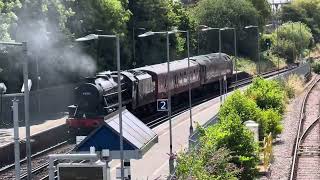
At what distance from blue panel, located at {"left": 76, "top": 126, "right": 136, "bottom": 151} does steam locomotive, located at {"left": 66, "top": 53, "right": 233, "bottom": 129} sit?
16.2 m

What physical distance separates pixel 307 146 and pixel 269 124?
257 centimetres

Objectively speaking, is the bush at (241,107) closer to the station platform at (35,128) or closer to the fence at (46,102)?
the station platform at (35,128)

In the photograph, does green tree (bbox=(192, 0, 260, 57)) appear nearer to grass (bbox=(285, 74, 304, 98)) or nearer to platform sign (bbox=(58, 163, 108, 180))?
grass (bbox=(285, 74, 304, 98))

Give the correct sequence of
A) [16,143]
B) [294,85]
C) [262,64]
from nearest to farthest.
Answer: [16,143] < [294,85] < [262,64]

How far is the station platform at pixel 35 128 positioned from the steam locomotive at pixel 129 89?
302cm

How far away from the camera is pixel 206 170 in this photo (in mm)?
19344

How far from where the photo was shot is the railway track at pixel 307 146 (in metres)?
27.0

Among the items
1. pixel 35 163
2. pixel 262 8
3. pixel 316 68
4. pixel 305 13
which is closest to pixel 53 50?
pixel 35 163

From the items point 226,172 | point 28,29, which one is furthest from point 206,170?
point 28,29

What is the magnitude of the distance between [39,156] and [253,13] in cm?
6444

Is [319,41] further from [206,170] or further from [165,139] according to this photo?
[206,170]

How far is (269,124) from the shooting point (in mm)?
34938

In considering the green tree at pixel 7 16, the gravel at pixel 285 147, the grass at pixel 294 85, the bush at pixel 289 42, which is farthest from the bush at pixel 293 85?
the bush at pixel 289 42

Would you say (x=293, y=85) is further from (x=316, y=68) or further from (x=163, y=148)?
(x=163, y=148)
